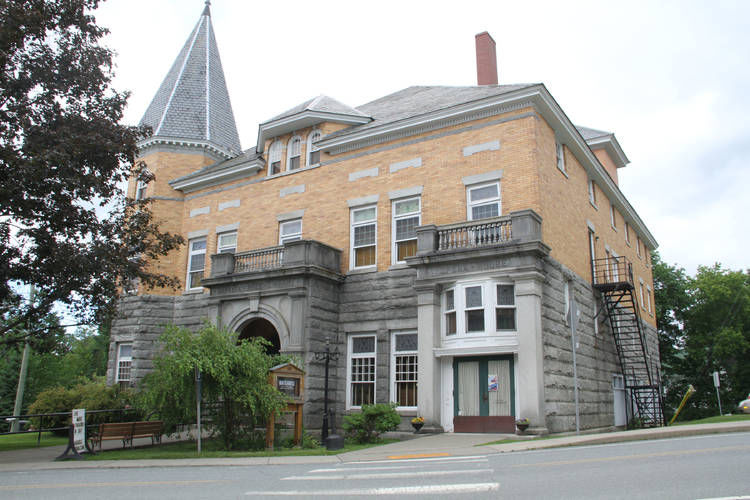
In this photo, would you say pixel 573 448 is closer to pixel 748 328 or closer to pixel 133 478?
pixel 133 478

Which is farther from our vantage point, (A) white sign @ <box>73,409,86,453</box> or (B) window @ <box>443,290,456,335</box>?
(B) window @ <box>443,290,456,335</box>

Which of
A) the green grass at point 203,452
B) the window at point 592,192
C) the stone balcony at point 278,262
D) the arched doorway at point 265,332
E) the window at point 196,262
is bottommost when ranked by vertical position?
the green grass at point 203,452

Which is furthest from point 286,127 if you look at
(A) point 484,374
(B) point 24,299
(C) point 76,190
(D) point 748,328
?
(D) point 748,328

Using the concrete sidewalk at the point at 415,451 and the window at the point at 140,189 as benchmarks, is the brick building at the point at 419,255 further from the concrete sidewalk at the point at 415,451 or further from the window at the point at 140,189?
the concrete sidewalk at the point at 415,451

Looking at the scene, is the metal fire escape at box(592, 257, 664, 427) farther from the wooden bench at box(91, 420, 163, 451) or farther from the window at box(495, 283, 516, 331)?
the wooden bench at box(91, 420, 163, 451)

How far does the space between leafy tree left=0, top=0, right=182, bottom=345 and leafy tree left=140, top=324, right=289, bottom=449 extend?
4.05 metres

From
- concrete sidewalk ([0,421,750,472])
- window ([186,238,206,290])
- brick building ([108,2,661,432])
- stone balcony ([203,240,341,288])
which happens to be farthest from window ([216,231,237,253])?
concrete sidewalk ([0,421,750,472])

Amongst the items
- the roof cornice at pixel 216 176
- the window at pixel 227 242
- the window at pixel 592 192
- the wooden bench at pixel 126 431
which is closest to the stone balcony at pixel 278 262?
the window at pixel 227 242

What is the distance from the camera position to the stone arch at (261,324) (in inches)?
867

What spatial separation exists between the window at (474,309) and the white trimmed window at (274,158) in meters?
11.8

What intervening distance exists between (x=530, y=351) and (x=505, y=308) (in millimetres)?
1681

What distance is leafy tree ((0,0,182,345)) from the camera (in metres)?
16.7

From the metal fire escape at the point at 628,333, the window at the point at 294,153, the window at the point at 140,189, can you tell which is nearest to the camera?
the metal fire escape at the point at 628,333

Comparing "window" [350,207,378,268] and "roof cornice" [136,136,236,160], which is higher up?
"roof cornice" [136,136,236,160]
